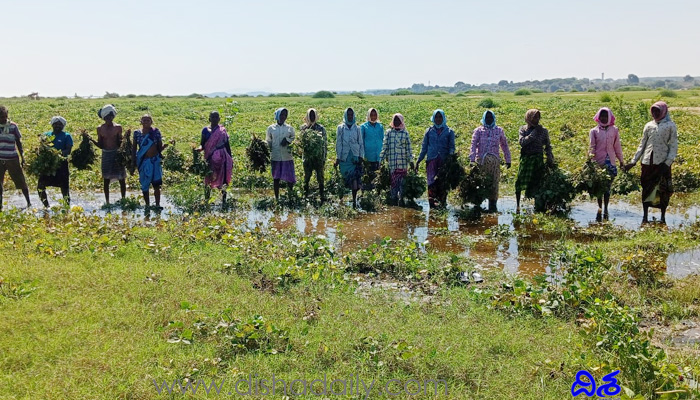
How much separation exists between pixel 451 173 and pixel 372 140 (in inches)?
64.7

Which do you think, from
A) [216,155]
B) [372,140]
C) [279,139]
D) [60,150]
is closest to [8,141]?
[60,150]

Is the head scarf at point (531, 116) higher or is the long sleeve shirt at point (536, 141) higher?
the head scarf at point (531, 116)

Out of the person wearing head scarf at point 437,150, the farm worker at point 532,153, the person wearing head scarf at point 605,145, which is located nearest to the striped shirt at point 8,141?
the person wearing head scarf at point 437,150

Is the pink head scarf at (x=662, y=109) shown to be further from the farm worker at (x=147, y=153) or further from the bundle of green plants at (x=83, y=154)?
the bundle of green plants at (x=83, y=154)

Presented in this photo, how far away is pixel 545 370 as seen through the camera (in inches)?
156

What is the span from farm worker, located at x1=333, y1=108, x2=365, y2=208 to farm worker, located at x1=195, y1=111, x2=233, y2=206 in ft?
6.39

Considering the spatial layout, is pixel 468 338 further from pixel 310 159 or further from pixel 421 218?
pixel 310 159

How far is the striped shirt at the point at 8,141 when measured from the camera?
9070 mm

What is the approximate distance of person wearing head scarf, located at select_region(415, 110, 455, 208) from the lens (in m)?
9.43

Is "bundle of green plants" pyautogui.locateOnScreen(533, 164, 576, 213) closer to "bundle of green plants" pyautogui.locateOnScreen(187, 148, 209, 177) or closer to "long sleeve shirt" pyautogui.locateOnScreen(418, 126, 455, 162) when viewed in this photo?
"long sleeve shirt" pyautogui.locateOnScreen(418, 126, 455, 162)

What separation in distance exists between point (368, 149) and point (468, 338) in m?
5.99

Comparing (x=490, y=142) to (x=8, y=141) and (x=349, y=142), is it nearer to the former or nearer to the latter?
(x=349, y=142)

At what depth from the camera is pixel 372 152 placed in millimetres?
10102

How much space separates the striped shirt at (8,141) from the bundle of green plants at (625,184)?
9989 millimetres
